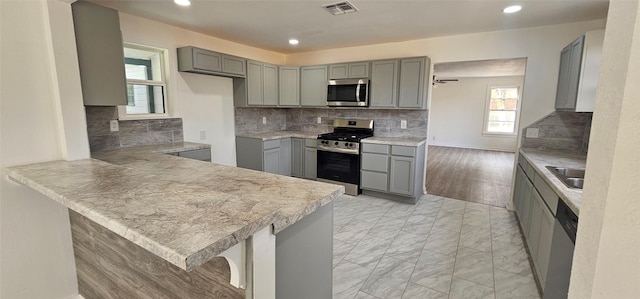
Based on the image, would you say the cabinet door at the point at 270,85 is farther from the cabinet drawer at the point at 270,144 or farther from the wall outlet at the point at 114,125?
the wall outlet at the point at 114,125

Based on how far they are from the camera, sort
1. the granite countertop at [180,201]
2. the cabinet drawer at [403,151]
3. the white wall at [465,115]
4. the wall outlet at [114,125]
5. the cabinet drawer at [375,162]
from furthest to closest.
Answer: the white wall at [465,115] → the cabinet drawer at [375,162] → the cabinet drawer at [403,151] → the wall outlet at [114,125] → the granite countertop at [180,201]

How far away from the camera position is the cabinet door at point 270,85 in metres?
4.58

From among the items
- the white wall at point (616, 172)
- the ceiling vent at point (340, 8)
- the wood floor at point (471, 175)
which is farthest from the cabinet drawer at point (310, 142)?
the white wall at point (616, 172)

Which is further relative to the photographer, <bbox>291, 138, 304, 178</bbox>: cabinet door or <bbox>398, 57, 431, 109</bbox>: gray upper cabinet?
<bbox>291, 138, 304, 178</bbox>: cabinet door

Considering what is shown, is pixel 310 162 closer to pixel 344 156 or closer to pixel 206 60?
pixel 344 156

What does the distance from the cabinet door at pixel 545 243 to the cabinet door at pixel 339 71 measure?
10.1ft

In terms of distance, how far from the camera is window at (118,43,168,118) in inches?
129

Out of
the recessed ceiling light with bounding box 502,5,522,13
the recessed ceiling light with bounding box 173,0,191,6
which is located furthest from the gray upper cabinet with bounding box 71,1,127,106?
the recessed ceiling light with bounding box 502,5,522,13

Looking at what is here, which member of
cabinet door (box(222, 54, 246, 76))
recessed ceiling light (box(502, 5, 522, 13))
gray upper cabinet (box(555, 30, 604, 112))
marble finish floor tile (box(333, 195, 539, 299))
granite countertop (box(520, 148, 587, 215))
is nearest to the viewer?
granite countertop (box(520, 148, 587, 215))

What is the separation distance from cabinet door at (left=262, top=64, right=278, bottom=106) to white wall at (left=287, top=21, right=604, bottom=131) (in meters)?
2.28

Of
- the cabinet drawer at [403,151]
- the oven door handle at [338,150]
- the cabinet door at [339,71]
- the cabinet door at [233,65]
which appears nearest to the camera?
the cabinet drawer at [403,151]

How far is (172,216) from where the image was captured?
97cm

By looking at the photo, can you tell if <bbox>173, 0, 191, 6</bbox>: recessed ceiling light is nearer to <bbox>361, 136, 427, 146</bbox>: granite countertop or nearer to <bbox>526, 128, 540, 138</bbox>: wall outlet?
<bbox>361, 136, 427, 146</bbox>: granite countertop

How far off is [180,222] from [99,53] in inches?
86.1
